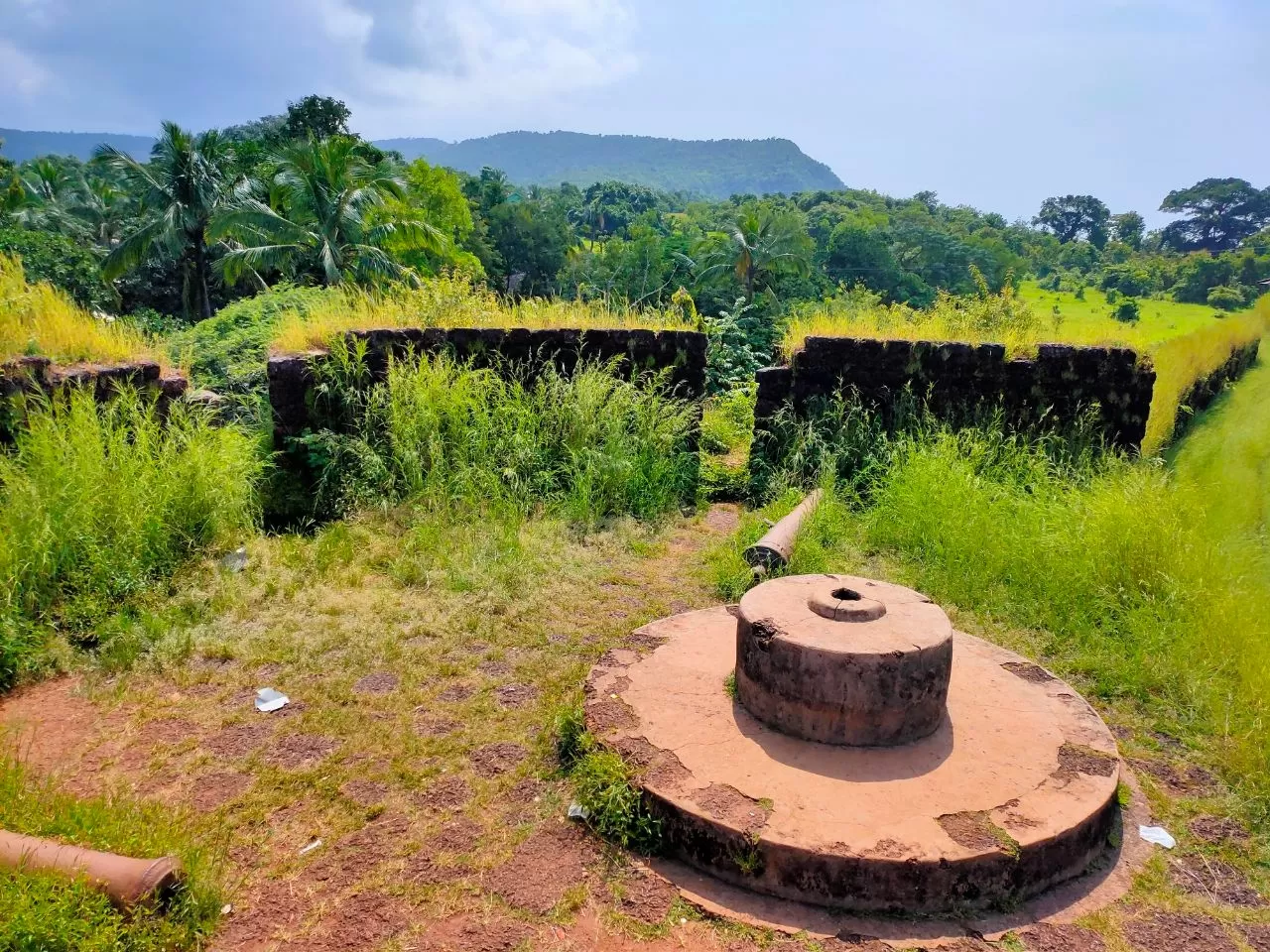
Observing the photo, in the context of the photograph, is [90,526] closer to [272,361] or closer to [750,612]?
[272,361]

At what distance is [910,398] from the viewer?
7.42 meters

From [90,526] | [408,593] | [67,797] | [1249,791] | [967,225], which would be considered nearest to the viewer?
[67,797]

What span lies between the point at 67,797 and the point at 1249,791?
4708 mm

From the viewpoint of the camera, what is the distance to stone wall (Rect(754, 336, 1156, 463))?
7.19 meters

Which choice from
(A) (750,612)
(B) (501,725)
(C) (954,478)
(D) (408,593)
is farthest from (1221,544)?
(D) (408,593)

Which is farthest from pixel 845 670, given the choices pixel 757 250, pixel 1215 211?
pixel 1215 211

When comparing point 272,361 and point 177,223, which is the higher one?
point 177,223

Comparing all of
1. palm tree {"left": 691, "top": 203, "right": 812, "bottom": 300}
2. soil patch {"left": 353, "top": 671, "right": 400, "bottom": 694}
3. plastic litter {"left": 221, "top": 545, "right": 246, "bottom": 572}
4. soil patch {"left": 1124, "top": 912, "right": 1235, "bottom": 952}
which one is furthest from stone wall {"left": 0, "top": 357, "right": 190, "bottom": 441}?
palm tree {"left": 691, "top": 203, "right": 812, "bottom": 300}

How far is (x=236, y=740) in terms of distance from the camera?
3568 millimetres

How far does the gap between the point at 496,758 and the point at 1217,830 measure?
2955 mm

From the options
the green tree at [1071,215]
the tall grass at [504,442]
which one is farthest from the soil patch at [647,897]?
the green tree at [1071,215]

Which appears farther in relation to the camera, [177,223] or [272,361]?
[177,223]

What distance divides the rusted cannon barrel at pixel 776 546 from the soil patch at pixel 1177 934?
2856 millimetres

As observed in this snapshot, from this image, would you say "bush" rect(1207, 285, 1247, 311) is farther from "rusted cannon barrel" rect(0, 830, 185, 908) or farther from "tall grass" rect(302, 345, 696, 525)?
"rusted cannon barrel" rect(0, 830, 185, 908)
